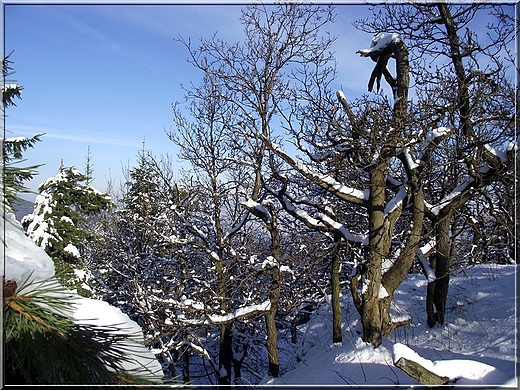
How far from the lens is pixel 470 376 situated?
308 cm

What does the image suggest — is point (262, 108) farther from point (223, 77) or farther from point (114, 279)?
point (114, 279)

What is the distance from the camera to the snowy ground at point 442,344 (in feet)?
10.5

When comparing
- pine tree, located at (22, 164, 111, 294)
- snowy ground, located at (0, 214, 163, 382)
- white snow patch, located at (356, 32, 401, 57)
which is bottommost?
snowy ground, located at (0, 214, 163, 382)

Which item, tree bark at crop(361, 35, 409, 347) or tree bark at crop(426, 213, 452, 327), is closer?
tree bark at crop(361, 35, 409, 347)

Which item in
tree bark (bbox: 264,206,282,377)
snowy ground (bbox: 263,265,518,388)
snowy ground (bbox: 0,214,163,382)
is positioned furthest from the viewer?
tree bark (bbox: 264,206,282,377)

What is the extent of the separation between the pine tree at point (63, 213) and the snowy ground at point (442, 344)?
847cm

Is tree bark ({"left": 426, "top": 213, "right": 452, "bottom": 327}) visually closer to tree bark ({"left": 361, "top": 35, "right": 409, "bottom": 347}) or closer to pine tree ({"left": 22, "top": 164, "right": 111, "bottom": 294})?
tree bark ({"left": 361, "top": 35, "right": 409, "bottom": 347})

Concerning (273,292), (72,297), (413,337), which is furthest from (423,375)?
(273,292)

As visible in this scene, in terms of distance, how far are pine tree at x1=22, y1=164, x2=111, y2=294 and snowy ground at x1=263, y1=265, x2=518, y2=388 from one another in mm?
8473

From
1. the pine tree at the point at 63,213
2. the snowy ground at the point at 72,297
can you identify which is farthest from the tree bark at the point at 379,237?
the pine tree at the point at 63,213

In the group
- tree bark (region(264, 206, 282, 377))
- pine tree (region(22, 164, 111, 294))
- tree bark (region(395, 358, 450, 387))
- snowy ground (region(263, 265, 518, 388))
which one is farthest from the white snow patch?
pine tree (region(22, 164, 111, 294))

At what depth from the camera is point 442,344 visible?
6449 millimetres

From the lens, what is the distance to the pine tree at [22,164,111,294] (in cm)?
1253

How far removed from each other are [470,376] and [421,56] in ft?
17.8
